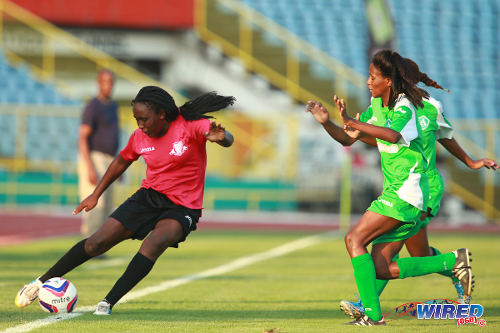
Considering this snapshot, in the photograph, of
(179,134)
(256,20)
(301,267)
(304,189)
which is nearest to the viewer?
(179,134)

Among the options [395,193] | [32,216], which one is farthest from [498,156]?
[395,193]

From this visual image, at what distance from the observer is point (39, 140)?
23141 mm

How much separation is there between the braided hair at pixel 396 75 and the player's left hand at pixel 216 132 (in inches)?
46.2

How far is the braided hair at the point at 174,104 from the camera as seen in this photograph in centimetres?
625

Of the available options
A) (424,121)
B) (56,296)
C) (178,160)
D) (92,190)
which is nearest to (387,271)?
(424,121)

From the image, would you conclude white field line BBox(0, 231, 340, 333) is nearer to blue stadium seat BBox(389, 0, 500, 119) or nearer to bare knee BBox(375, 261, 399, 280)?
bare knee BBox(375, 261, 399, 280)

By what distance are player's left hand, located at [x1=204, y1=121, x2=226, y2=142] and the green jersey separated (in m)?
1.11

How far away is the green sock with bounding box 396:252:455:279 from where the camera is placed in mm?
6121

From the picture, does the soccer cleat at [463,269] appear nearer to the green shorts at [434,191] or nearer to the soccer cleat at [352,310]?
the green shorts at [434,191]

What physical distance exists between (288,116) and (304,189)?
2.01 metres

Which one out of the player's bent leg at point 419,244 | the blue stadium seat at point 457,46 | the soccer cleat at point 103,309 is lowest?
the soccer cleat at point 103,309

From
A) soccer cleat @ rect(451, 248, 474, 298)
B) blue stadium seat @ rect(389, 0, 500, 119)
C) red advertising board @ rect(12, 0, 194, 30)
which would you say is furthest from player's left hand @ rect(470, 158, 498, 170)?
red advertising board @ rect(12, 0, 194, 30)

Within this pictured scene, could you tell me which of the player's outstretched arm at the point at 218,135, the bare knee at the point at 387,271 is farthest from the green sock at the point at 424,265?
the player's outstretched arm at the point at 218,135

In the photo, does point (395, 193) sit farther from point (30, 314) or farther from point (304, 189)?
point (304, 189)
